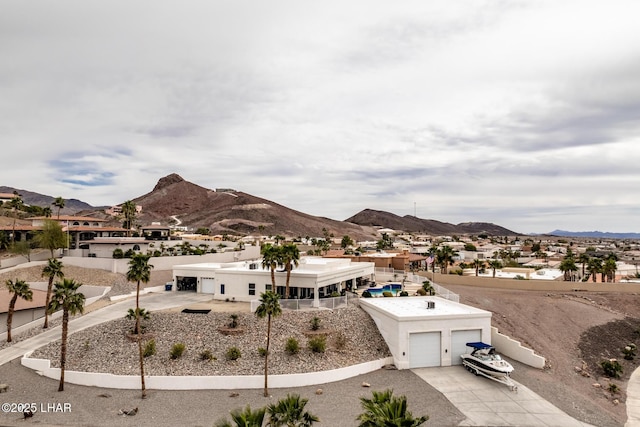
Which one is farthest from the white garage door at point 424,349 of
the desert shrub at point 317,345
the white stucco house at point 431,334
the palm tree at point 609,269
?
the palm tree at point 609,269

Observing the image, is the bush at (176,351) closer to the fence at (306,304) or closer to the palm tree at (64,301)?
the palm tree at (64,301)

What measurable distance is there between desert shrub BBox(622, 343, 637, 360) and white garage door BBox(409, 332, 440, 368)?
20777mm

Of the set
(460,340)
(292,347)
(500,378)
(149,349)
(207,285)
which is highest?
(207,285)

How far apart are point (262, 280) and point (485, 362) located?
73.4 ft

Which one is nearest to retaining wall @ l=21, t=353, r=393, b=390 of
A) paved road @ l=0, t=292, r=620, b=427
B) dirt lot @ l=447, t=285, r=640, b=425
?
paved road @ l=0, t=292, r=620, b=427

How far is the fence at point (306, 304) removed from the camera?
39.6 m

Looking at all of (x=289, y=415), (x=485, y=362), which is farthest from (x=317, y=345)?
(x=289, y=415)

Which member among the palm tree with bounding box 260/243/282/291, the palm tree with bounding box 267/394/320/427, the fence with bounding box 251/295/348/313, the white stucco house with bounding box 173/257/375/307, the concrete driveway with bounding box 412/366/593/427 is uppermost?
the palm tree with bounding box 260/243/282/291

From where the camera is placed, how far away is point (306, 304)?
4034cm

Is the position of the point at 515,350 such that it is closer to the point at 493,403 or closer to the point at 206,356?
the point at 493,403

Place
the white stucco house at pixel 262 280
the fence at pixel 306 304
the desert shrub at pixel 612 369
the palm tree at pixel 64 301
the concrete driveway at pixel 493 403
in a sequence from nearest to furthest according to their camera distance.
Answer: the concrete driveway at pixel 493 403 < the palm tree at pixel 64 301 < the desert shrub at pixel 612 369 < the fence at pixel 306 304 < the white stucco house at pixel 262 280

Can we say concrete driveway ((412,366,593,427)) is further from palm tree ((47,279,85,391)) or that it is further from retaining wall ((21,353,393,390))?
palm tree ((47,279,85,391))

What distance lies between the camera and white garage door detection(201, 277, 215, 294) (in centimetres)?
Result: 4966

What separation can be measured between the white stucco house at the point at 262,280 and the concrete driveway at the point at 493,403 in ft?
45.1
